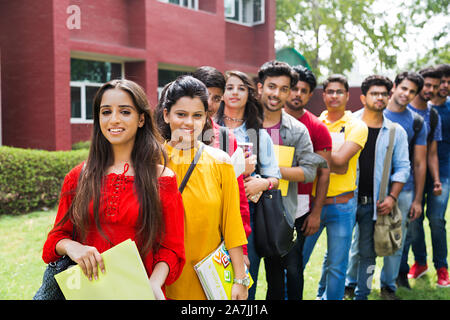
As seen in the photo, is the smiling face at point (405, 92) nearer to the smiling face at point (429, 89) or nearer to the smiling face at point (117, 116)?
the smiling face at point (429, 89)

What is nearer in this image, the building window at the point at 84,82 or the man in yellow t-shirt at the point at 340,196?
the man in yellow t-shirt at the point at 340,196

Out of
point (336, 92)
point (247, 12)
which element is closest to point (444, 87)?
point (336, 92)

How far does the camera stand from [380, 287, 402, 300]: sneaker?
4.11 meters

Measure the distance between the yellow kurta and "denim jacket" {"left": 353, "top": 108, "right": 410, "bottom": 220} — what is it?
212 centimetres

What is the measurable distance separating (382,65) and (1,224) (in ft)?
55.1

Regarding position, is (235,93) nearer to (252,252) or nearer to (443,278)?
(252,252)

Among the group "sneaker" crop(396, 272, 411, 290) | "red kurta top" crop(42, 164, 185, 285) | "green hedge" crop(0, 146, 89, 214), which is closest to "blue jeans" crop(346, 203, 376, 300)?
"sneaker" crop(396, 272, 411, 290)

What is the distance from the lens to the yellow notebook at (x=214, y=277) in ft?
6.45

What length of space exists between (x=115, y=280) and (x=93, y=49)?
9.17 metres

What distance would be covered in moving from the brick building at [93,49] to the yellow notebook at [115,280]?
721cm

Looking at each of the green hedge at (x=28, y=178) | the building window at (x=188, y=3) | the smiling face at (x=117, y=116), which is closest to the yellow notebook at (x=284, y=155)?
the smiling face at (x=117, y=116)

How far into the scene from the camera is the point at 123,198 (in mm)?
1770
